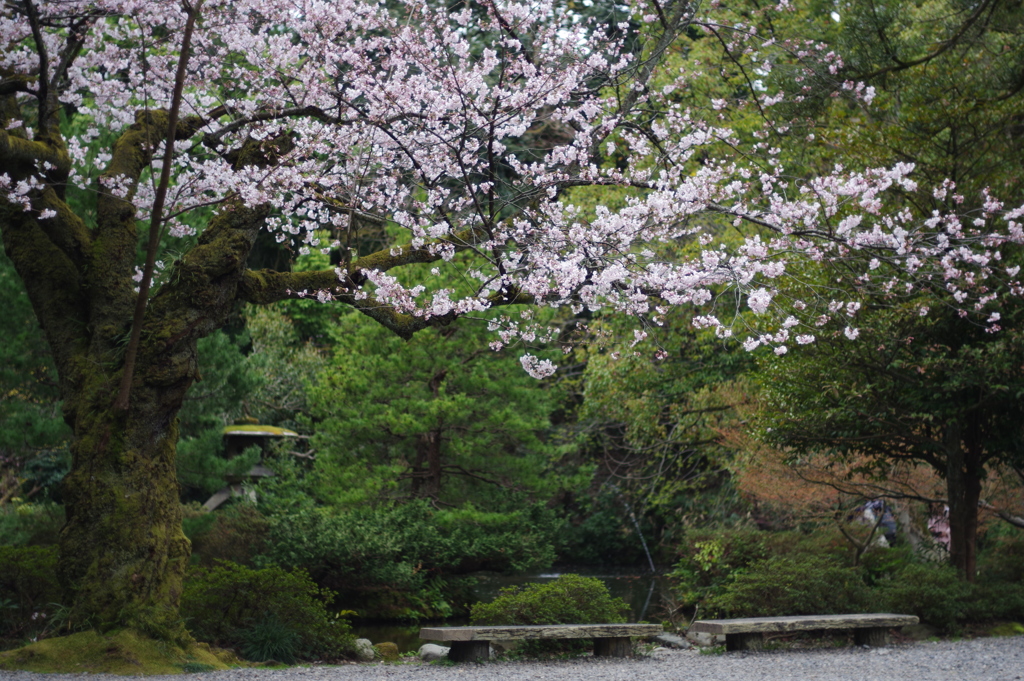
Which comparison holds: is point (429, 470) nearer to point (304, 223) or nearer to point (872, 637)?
point (304, 223)

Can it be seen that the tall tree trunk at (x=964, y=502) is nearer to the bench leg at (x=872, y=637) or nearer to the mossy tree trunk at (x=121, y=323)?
the bench leg at (x=872, y=637)

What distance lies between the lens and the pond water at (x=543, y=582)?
9.51m

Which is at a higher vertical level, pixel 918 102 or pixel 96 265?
pixel 918 102

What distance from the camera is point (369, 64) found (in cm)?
595

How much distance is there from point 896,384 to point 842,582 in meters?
1.87

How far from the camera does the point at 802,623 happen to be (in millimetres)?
6789

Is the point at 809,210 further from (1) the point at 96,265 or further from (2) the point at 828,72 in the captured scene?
(1) the point at 96,265

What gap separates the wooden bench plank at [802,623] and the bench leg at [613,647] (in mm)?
632

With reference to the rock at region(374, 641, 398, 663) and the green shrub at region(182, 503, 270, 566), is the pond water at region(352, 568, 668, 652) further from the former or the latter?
the green shrub at region(182, 503, 270, 566)

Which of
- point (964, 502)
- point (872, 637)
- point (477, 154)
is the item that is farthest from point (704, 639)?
point (477, 154)

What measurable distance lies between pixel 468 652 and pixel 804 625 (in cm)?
276

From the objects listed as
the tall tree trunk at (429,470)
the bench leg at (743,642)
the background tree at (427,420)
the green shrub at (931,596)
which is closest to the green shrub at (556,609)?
the bench leg at (743,642)

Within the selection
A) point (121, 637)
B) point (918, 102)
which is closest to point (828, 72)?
point (918, 102)

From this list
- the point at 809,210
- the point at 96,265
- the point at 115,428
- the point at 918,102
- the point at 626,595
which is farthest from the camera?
the point at 626,595
